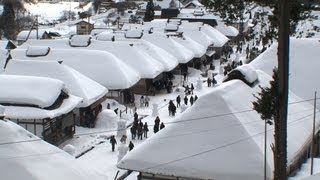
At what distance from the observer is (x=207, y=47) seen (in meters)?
46.6

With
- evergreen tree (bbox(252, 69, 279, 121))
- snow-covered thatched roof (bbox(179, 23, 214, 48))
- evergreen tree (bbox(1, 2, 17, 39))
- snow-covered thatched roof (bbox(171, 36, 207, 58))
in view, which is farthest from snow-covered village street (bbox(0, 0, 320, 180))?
evergreen tree (bbox(1, 2, 17, 39))

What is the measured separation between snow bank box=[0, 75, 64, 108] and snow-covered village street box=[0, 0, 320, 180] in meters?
0.04

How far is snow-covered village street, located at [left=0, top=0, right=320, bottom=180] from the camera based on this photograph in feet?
42.6

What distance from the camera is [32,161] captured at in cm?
1188

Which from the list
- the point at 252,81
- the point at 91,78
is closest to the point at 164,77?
the point at 91,78

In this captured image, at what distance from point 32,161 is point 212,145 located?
4.81m

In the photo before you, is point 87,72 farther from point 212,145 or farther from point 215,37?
point 215,37

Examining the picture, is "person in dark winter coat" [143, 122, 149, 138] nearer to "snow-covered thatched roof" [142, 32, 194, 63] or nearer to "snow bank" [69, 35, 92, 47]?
"snow bank" [69, 35, 92, 47]

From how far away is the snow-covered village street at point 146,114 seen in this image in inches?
512

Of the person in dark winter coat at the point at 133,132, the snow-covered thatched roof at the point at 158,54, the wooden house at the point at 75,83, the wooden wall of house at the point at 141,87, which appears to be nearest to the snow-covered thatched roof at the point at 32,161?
the person in dark winter coat at the point at 133,132

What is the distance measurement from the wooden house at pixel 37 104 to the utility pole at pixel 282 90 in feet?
38.8

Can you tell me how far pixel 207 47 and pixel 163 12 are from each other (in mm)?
29388

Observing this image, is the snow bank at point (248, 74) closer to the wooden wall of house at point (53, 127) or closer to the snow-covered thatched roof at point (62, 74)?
the wooden wall of house at point (53, 127)

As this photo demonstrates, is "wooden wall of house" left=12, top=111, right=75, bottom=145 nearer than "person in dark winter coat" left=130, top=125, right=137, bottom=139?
Yes
